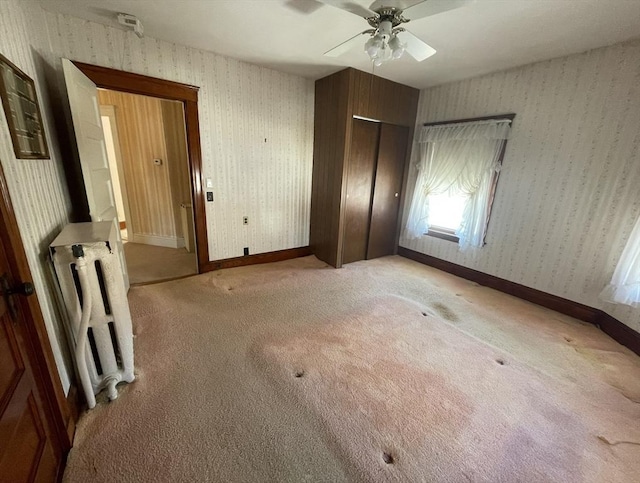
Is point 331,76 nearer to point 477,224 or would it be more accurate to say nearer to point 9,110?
point 477,224

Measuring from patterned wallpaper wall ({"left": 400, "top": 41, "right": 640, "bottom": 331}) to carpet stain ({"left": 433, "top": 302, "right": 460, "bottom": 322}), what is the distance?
100cm

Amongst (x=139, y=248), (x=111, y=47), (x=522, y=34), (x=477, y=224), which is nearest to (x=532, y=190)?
(x=477, y=224)

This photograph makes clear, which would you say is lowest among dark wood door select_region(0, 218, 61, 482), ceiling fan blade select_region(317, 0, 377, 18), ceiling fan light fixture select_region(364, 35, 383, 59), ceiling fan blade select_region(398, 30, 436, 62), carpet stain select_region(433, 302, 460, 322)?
carpet stain select_region(433, 302, 460, 322)

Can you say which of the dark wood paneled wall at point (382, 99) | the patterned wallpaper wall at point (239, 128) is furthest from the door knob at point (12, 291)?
the dark wood paneled wall at point (382, 99)

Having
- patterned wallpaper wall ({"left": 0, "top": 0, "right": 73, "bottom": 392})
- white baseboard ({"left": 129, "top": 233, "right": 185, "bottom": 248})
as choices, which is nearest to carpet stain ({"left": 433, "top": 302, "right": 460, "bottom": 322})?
patterned wallpaper wall ({"left": 0, "top": 0, "right": 73, "bottom": 392})

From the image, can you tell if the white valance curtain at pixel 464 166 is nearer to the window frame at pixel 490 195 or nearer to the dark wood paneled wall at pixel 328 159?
the window frame at pixel 490 195

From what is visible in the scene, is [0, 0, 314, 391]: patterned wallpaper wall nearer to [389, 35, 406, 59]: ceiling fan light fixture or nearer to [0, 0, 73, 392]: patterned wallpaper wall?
[0, 0, 73, 392]: patterned wallpaper wall

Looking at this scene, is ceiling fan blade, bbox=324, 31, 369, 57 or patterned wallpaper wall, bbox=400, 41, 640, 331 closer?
ceiling fan blade, bbox=324, 31, 369, 57

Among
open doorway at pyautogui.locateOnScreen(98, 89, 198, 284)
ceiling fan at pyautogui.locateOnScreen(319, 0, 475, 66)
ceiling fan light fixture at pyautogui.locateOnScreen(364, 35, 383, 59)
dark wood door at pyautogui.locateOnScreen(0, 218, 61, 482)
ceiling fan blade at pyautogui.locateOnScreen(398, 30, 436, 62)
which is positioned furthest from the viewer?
open doorway at pyautogui.locateOnScreen(98, 89, 198, 284)

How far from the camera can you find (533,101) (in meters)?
2.73

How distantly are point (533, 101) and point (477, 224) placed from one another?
138 cm

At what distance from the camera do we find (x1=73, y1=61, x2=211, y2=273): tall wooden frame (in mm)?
2377

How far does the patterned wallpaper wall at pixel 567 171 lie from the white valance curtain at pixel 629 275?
0.46 feet

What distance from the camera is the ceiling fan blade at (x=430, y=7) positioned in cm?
141
